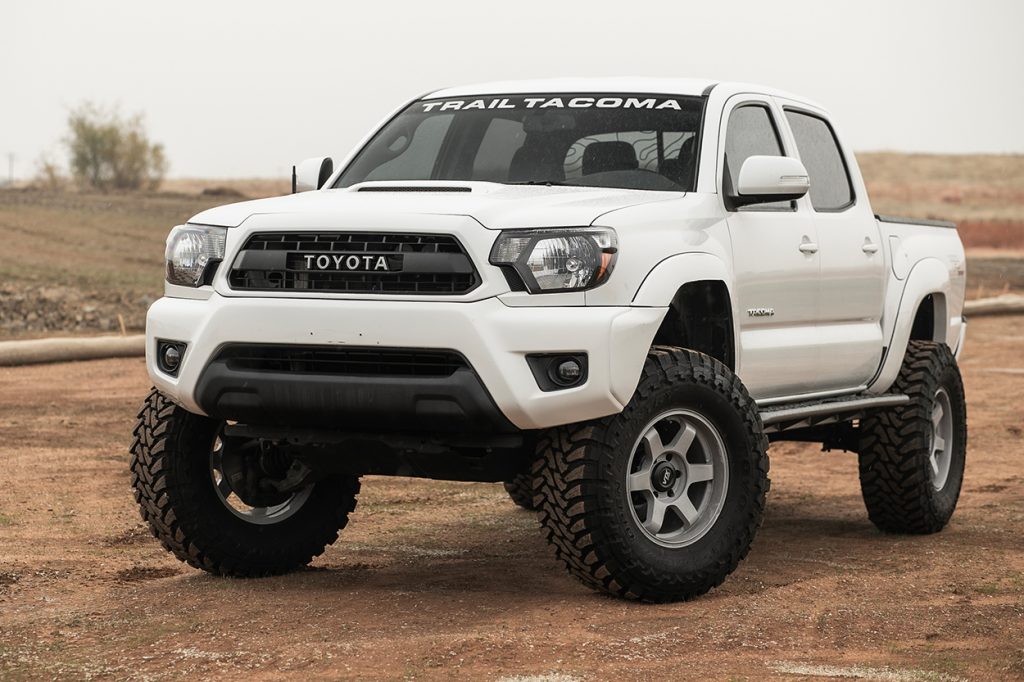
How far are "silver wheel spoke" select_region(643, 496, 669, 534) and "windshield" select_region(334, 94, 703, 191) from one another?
1379 millimetres

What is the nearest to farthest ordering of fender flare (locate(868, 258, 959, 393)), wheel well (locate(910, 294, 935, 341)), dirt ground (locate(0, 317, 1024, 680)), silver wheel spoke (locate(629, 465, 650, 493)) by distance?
dirt ground (locate(0, 317, 1024, 680)) → silver wheel spoke (locate(629, 465, 650, 493)) → fender flare (locate(868, 258, 959, 393)) → wheel well (locate(910, 294, 935, 341))

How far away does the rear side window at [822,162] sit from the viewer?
8086 mm

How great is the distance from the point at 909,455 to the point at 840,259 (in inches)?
48.1

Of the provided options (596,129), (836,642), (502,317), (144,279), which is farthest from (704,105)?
(144,279)

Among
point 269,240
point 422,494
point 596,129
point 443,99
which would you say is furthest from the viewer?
point 422,494

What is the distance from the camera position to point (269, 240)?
6156 mm

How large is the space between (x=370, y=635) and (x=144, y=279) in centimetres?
1984

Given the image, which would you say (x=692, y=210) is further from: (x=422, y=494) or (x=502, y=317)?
(x=422, y=494)

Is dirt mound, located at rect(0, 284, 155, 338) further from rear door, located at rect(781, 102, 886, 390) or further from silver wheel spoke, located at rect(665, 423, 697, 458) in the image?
silver wheel spoke, located at rect(665, 423, 697, 458)

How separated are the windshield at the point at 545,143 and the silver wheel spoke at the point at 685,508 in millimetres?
1337

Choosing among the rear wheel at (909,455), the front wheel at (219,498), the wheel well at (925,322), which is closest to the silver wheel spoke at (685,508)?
the front wheel at (219,498)

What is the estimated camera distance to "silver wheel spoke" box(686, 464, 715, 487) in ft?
21.0

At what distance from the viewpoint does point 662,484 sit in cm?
632

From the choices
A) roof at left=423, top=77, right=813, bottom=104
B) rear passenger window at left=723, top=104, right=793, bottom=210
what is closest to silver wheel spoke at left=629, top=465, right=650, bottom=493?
rear passenger window at left=723, top=104, right=793, bottom=210
